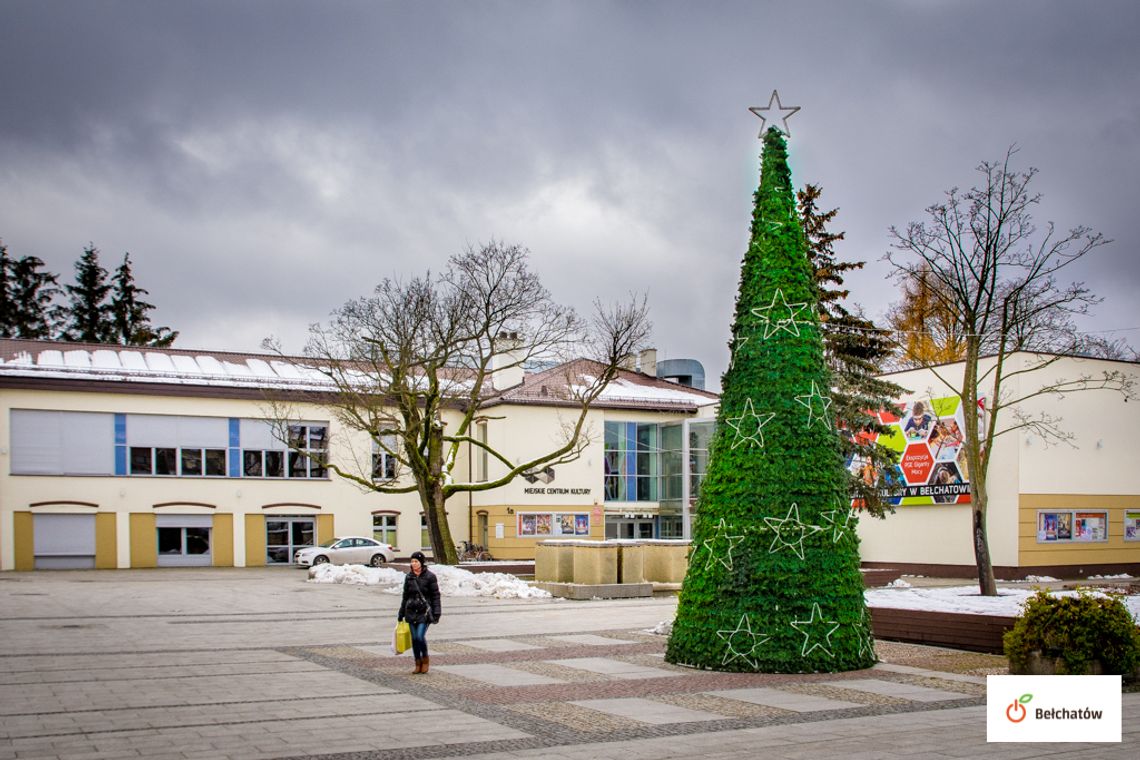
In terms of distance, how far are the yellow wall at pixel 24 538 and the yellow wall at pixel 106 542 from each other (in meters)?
2.35

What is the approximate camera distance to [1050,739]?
32.2ft

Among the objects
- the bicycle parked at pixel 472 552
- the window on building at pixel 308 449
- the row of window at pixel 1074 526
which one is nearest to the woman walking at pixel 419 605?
the row of window at pixel 1074 526

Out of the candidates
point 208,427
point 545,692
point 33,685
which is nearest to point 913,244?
point 545,692

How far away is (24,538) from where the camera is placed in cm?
4291

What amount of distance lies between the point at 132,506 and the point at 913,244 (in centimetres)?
3438

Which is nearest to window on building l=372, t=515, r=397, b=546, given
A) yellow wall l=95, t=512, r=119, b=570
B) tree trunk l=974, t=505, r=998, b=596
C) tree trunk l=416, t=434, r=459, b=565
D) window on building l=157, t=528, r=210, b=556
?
window on building l=157, t=528, r=210, b=556

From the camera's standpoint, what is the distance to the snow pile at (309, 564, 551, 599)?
2958 cm

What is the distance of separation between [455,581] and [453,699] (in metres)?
18.4

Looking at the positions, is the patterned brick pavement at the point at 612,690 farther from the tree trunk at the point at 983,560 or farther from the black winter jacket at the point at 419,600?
the tree trunk at the point at 983,560

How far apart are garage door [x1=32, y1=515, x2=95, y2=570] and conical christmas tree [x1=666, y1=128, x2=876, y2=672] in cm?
3560

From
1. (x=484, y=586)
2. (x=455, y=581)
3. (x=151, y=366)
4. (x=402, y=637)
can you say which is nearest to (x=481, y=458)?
(x=151, y=366)

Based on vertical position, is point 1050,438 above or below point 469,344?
below

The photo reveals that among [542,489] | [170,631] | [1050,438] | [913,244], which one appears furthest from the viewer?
[542,489]

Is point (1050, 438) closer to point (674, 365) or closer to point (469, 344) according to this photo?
point (469, 344)
